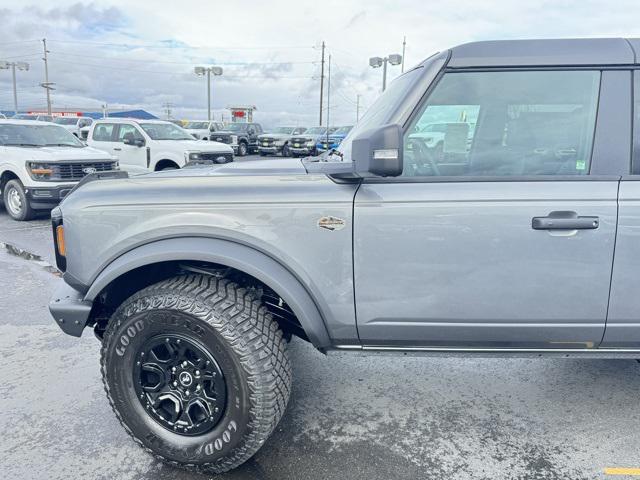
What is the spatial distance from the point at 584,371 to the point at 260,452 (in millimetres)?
2361

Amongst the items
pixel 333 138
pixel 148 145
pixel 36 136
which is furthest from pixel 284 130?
pixel 36 136

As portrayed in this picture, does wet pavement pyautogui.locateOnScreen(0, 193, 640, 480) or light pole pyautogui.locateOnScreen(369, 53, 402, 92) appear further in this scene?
light pole pyautogui.locateOnScreen(369, 53, 402, 92)

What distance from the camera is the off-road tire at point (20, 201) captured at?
853 cm

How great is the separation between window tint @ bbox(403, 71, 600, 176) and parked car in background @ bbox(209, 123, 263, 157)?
967 inches

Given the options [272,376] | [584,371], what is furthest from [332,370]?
[584,371]

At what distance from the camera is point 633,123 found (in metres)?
2.19

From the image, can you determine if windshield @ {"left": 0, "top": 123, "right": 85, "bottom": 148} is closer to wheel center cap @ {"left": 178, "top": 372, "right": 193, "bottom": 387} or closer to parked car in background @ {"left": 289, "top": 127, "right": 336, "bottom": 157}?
wheel center cap @ {"left": 178, "top": 372, "right": 193, "bottom": 387}

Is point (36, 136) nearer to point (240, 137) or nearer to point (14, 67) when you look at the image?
point (240, 137)

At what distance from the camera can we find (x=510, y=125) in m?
2.28

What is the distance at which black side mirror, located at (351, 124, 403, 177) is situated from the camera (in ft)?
6.41

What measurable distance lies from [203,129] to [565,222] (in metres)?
28.2

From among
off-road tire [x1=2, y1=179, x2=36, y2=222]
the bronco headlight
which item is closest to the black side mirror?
the bronco headlight

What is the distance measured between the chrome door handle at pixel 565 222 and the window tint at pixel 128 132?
11.3 metres

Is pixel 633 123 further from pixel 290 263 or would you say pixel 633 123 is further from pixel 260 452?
pixel 260 452
